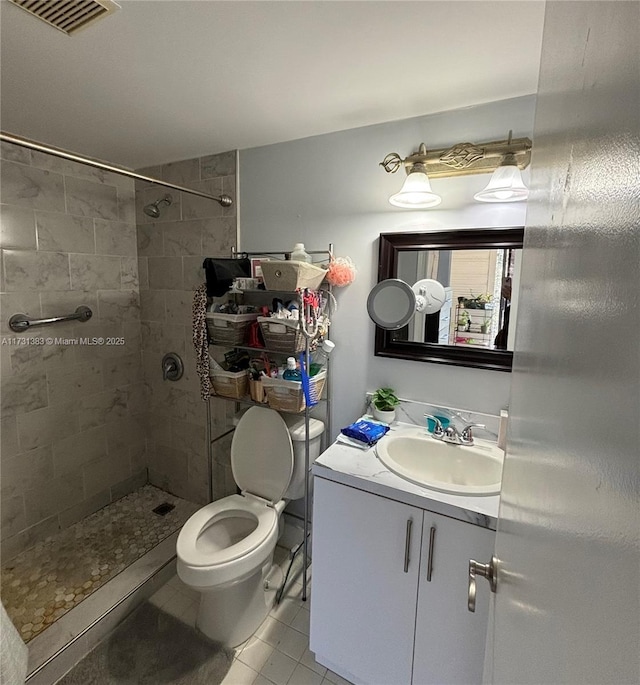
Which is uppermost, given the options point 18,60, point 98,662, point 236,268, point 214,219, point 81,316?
point 18,60

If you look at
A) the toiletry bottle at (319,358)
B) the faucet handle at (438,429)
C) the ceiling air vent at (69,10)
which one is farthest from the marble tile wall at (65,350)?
the faucet handle at (438,429)

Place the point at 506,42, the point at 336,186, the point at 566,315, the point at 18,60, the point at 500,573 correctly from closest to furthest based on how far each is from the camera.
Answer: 1. the point at 566,315
2. the point at 500,573
3. the point at 506,42
4. the point at 18,60
5. the point at 336,186

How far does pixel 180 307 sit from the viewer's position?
2.26 meters

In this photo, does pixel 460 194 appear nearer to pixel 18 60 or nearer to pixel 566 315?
pixel 566 315

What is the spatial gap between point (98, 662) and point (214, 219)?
82.5 inches

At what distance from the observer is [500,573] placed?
0.70m

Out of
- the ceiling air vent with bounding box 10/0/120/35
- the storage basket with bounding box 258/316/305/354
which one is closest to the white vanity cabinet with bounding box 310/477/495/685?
the storage basket with bounding box 258/316/305/354

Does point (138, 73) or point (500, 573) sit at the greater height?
point (138, 73)

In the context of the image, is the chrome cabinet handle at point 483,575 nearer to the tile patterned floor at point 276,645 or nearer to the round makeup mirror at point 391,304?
the round makeup mirror at point 391,304

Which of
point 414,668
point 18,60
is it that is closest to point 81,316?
point 18,60

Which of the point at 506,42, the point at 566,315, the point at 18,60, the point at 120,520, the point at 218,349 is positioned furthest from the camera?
the point at 120,520

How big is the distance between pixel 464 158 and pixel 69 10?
1.30 m

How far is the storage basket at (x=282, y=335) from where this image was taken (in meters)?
1.53

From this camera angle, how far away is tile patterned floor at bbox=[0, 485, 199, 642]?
167cm
